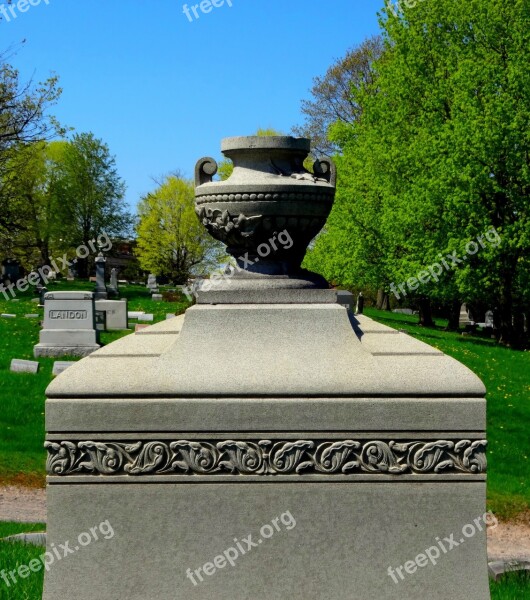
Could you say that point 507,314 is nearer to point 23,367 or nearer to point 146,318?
point 146,318

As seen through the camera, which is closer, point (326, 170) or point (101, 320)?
point (326, 170)

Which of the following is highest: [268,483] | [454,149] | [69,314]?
[454,149]

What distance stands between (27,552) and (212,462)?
3398 mm

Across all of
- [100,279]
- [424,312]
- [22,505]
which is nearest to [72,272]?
[100,279]

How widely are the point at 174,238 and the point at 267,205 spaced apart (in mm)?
51248

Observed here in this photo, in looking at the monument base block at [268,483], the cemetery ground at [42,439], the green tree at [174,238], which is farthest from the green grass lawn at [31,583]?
the green tree at [174,238]

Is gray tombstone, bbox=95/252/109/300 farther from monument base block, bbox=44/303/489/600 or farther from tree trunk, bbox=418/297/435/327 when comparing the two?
monument base block, bbox=44/303/489/600

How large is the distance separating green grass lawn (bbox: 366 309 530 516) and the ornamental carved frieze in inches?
237

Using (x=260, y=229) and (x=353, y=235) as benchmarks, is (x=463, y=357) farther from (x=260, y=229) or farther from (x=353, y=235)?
(x=260, y=229)

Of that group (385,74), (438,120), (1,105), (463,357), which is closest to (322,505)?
(463,357)

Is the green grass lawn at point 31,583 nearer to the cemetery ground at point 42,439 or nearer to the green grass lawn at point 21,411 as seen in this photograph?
the cemetery ground at point 42,439

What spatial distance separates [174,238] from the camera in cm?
5525

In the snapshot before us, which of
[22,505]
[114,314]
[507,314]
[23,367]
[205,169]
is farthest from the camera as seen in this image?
[507,314]

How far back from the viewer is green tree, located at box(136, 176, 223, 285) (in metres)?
55.2
